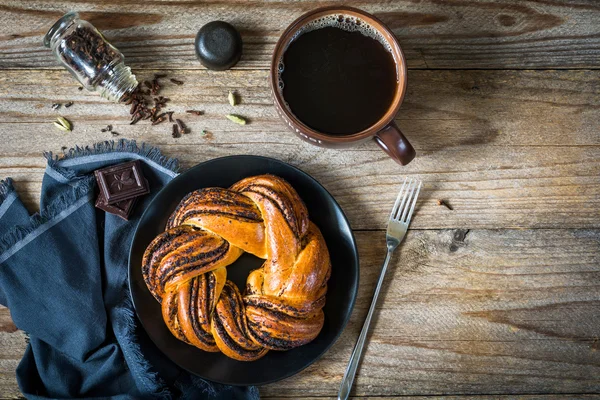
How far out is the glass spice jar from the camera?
1.22 m

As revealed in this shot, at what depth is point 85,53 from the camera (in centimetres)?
123

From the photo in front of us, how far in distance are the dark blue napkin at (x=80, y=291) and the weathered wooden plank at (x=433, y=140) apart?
0.08 meters

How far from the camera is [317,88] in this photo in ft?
3.76

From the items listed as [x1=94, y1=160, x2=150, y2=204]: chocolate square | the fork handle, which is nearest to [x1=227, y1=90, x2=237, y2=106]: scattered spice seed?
[x1=94, y1=160, x2=150, y2=204]: chocolate square

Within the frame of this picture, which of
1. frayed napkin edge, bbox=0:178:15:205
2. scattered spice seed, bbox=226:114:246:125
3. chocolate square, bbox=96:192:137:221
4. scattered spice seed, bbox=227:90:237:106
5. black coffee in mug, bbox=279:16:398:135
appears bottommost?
chocolate square, bbox=96:192:137:221

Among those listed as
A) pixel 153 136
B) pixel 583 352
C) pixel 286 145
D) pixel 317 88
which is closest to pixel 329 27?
pixel 317 88

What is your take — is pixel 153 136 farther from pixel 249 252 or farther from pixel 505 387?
pixel 505 387

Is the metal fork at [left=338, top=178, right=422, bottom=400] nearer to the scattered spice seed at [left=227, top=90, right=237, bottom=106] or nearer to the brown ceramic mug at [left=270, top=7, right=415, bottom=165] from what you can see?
the brown ceramic mug at [left=270, top=7, right=415, bottom=165]

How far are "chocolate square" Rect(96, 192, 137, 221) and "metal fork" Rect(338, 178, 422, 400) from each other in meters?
0.62

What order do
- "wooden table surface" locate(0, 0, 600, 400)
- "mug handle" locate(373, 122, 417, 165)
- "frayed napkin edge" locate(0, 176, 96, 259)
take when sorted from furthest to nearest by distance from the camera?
"wooden table surface" locate(0, 0, 600, 400) → "frayed napkin edge" locate(0, 176, 96, 259) → "mug handle" locate(373, 122, 417, 165)

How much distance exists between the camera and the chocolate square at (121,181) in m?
1.21

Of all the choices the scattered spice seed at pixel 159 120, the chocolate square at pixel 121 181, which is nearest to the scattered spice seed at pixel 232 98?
the scattered spice seed at pixel 159 120

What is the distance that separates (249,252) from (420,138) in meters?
0.52

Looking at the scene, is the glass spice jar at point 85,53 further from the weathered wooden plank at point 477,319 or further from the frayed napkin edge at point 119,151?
the weathered wooden plank at point 477,319
